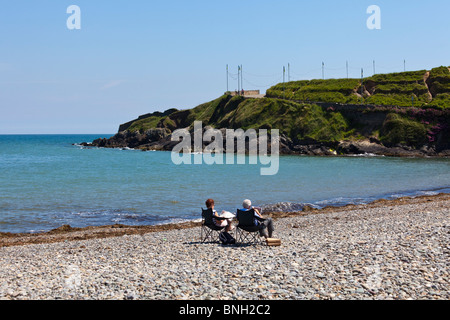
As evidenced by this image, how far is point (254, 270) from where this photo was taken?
1084 cm

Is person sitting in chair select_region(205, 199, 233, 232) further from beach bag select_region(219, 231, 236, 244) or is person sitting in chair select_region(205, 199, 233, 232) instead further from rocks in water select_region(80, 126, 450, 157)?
rocks in water select_region(80, 126, 450, 157)

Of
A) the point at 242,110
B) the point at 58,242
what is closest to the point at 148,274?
the point at 58,242

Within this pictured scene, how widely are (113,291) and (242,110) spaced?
105869mm

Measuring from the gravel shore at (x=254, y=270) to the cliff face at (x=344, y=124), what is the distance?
73949 millimetres

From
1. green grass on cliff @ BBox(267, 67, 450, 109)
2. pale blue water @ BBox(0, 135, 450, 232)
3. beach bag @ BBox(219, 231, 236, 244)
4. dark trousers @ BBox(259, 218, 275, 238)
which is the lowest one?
pale blue water @ BBox(0, 135, 450, 232)

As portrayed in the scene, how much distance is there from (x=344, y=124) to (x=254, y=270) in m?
88.2

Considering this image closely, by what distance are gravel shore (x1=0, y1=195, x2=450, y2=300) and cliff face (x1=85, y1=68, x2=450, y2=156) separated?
243 feet

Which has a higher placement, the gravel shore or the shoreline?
the gravel shore

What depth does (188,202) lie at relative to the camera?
32250mm

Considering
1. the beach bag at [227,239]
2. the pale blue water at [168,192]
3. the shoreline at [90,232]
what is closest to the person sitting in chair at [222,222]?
the beach bag at [227,239]

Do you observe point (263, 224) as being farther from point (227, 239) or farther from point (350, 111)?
point (350, 111)

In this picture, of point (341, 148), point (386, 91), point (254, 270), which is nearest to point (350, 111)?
point (341, 148)

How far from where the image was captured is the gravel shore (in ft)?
30.4

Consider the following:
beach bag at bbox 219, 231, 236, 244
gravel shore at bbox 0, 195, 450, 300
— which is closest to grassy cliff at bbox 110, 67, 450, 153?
gravel shore at bbox 0, 195, 450, 300
